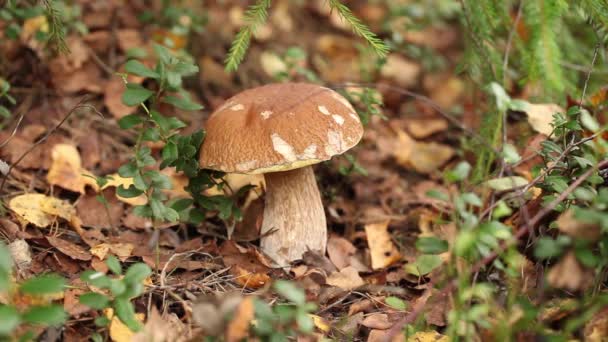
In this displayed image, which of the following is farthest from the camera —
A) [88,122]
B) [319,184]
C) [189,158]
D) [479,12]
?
[88,122]

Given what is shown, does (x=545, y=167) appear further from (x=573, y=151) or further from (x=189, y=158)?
(x=189, y=158)

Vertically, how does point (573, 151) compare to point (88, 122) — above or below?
above

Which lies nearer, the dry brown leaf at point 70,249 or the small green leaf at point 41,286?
the small green leaf at point 41,286

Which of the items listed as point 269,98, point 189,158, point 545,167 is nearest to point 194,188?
point 189,158

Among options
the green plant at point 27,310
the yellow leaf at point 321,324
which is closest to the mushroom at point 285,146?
the yellow leaf at point 321,324

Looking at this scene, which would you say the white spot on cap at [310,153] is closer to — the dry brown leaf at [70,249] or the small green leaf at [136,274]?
the small green leaf at [136,274]

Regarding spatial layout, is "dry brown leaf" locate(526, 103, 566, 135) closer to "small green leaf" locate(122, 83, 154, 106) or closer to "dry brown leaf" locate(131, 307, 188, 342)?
"small green leaf" locate(122, 83, 154, 106)

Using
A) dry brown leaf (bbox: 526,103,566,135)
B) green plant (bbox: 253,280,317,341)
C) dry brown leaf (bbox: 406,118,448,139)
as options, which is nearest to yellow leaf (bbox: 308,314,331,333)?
green plant (bbox: 253,280,317,341)
